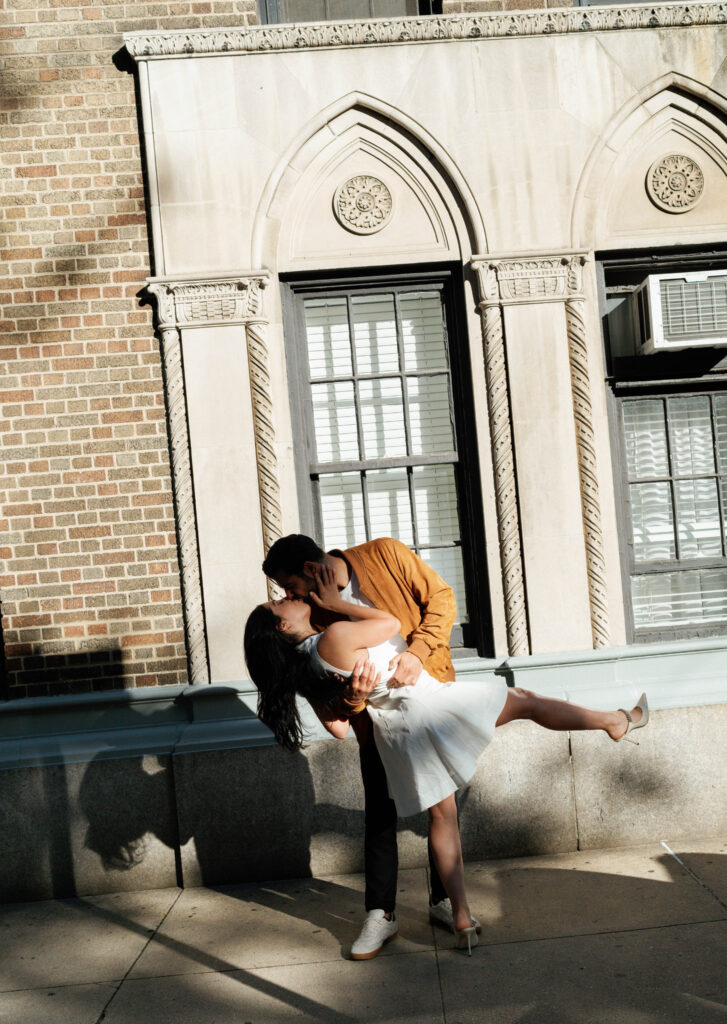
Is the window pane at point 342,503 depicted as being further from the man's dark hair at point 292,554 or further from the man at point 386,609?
the man's dark hair at point 292,554

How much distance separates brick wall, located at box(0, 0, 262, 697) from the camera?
5.64 meters

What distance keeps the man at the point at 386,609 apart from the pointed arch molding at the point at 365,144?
2328 mm

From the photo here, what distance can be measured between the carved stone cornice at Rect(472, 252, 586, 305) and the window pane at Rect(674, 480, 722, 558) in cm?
142

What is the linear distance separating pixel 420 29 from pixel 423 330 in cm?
173

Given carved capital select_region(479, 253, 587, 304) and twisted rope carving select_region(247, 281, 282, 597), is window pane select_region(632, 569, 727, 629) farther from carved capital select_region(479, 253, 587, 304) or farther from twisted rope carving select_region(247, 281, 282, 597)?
twisted rope carving select_region(247, 281, 282, 597)

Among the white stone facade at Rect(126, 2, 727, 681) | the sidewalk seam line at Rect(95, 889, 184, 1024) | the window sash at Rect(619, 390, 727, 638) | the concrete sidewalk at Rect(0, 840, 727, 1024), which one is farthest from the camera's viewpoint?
the window sash at Rect(619, 390, 727, 638)

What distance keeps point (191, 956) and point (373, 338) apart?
11.6ft

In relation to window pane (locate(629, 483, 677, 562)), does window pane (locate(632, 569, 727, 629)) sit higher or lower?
lower

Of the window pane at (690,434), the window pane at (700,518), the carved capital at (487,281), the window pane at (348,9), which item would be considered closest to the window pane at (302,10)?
the window pane at (348,9)

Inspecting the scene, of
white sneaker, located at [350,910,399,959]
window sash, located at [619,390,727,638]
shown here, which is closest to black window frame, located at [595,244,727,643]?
window sash, located at [619,390,727,638]

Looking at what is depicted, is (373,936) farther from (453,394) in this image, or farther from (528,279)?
(528,279)

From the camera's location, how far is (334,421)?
5.91 metres

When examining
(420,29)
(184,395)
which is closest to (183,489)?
(184,395)

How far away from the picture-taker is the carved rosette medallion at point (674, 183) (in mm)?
5801
